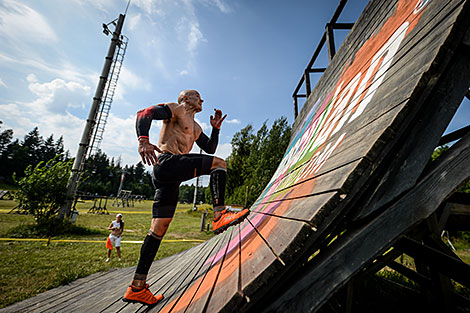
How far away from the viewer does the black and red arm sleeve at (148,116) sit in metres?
1.99

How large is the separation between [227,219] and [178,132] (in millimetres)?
1174

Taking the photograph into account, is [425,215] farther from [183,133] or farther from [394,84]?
[183,133]

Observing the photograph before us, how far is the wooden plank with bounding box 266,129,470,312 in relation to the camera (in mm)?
686

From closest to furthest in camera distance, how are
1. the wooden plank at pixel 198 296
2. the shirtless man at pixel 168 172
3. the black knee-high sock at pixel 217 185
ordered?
the wooden plank at pixel 198 296 → the shirtless man at pixel 168 172 → the black knee-high sock at pixel 217 185

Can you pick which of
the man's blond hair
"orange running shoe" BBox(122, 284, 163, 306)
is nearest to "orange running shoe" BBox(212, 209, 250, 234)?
"orange running shoe" BBox(122, 284, 163, 306)

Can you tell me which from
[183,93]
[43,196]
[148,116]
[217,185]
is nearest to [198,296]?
[217,185]

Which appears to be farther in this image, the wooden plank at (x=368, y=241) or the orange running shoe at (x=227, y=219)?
the orange running shoe at (x=227, y=219)

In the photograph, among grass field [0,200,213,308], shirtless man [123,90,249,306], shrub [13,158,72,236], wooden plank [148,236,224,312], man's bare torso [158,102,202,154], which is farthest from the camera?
shrub [13,158,72,236]

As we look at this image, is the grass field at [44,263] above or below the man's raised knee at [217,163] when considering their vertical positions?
below

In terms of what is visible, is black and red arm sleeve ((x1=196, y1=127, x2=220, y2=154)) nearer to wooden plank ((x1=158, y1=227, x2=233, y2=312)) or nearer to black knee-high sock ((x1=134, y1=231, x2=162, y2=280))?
black knee-high sock ((x1=134, y1=231, x2=162, y2=280))

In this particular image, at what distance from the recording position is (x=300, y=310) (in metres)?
0.68

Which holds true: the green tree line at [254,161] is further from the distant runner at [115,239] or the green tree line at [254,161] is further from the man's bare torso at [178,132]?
the man's bare torso at [178,132]

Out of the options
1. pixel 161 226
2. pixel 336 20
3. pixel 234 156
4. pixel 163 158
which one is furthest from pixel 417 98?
pixel 234 156

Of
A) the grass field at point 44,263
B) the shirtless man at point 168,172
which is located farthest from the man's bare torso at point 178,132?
the grass field at point 44,263
